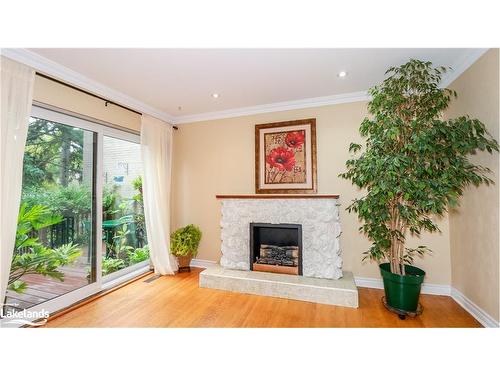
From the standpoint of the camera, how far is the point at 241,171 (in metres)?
3.54

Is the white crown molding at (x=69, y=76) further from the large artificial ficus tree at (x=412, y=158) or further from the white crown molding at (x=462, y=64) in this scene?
the white crown molding at (x=462, y=64)

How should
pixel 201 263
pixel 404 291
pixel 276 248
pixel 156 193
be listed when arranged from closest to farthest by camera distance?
pixel 404 291 < pixel 276 248 < pixel 156 193 < pixel 201 263

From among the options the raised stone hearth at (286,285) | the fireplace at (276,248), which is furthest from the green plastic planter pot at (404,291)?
the fireplace at (276,248)

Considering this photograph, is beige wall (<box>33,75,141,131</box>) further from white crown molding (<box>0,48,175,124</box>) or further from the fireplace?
the fireplace

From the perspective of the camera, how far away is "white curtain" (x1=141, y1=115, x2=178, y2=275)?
3270mm

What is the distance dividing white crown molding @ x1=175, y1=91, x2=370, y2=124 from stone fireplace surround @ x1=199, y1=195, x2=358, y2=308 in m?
1.33

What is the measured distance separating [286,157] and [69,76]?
271 centimetres

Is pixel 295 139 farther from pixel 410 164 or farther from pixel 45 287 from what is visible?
pixel 45 287

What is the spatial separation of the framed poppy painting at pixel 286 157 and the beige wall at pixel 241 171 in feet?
0.36

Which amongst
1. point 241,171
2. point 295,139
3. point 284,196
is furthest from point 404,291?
point 241,171

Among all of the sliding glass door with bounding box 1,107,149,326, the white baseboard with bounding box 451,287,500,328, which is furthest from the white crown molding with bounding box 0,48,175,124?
the white baseboard with bounding box 451,287,500,328
